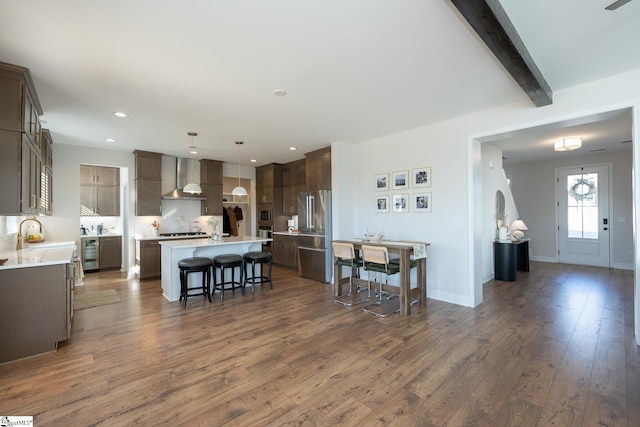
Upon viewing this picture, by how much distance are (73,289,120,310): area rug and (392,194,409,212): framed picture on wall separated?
485 cm

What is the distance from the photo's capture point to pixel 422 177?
4758 mm

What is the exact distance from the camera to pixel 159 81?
3029 mm

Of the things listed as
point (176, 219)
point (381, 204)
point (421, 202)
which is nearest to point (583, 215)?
point (421, 202)

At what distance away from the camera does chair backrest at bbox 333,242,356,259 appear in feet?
14.2

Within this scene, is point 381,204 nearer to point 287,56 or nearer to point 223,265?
point 223,265

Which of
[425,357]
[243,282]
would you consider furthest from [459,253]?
[243,282]

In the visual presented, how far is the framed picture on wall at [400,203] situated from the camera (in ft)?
16.4

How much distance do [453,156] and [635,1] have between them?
2.46 metres

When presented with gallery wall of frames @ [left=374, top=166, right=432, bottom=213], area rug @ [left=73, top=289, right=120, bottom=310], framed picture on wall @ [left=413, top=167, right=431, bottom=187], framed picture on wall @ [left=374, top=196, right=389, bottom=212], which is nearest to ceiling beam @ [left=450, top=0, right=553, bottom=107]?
framed picture on wall @ [left=413, top=167, right=431, bottom=187]

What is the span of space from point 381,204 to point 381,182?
415mm

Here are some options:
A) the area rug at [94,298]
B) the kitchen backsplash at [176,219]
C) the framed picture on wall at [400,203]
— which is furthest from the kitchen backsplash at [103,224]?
the framed picture on wall at [400,203]

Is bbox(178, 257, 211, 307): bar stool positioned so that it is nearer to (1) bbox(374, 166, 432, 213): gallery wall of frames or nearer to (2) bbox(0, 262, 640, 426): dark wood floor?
(2) bbox(0, 262, 640, 426): dark wood floor

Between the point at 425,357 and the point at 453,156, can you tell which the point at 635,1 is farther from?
the point at 425,357

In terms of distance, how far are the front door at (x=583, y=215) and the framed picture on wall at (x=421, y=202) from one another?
5.23 meters
